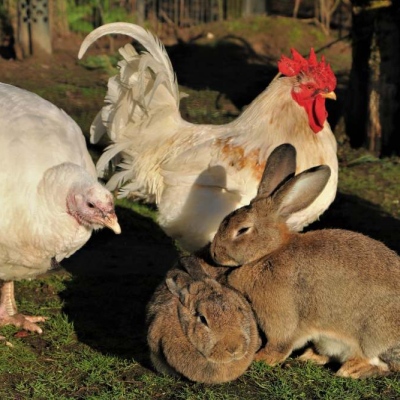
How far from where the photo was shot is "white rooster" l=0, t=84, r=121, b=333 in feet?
17.9

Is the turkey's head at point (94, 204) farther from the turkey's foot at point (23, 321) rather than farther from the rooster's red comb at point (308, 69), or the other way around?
the rooster's red comb at point (308, 69)

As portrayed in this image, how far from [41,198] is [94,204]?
0.44 m

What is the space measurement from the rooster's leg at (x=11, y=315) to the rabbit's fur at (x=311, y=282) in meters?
1.69

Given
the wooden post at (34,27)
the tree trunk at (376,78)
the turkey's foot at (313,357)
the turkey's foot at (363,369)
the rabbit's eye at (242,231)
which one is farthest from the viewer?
the wooden post at (34,27)

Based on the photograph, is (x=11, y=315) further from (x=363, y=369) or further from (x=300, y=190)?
(x=363, y=369)

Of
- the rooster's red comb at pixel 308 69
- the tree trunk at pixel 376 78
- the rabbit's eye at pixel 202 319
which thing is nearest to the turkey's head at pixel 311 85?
the rooster's red comb at pixel 308 69

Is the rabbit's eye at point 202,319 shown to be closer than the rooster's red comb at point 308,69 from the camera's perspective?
Yes

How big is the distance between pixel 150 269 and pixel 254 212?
2176 millimetres

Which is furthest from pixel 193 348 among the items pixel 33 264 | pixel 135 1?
pixel 135 1

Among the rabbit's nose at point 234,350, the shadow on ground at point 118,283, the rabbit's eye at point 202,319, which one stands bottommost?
the shadow on ground at point 118,283

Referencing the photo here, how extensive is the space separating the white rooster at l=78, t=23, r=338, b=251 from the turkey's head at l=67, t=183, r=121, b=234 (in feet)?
5.34

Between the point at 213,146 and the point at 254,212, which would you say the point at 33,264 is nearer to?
the point at 254,212

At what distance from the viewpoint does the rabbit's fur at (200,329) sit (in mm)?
5059

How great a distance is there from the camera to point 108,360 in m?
5.81
